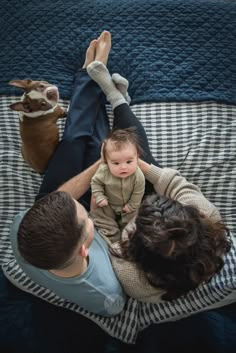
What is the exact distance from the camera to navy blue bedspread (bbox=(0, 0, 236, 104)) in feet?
4.45

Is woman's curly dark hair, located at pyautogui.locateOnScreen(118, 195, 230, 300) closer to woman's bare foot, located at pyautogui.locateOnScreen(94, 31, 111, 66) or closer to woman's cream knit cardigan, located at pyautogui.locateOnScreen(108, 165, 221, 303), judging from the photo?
woman's cream knit cardigan, located at pyautogui.locateOnScreen(108, 165, 221, 303)

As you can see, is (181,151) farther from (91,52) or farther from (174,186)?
(91,52)

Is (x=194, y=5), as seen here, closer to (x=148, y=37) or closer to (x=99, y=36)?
(x=148, y=37)

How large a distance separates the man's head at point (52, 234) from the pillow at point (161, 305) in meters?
0.25

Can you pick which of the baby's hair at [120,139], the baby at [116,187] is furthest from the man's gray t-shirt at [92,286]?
the baby's hair at [120,139]

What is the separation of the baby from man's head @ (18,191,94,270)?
0.84 ft

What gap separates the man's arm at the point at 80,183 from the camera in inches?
45.4

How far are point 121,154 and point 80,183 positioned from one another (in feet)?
0.57

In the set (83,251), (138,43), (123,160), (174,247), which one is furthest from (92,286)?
(138,43)

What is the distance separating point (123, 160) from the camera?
1065 mm

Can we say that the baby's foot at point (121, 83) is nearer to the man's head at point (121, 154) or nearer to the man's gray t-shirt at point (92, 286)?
the man's head at point (121, 154)

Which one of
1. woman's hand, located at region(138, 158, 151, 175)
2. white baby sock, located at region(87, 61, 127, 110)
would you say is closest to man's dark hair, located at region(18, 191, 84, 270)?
woman's hand, located at region(138, 158, 151, 175)

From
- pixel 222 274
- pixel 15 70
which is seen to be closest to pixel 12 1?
pixel 15 70

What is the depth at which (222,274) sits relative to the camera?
3.25ft
